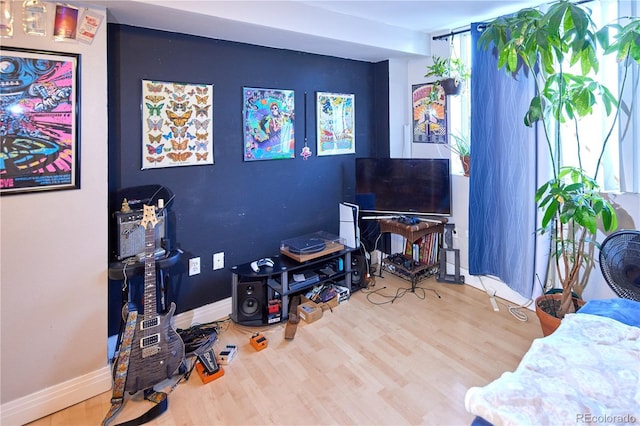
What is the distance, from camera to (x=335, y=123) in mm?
3371

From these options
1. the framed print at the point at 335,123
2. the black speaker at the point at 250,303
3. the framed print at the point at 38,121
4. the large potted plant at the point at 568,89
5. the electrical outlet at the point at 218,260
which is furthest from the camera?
the framed print at the point at 335,123

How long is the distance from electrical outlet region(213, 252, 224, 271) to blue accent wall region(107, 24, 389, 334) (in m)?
0.04

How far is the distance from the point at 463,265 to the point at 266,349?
1994 mm

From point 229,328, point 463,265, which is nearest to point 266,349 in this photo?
point 229,328

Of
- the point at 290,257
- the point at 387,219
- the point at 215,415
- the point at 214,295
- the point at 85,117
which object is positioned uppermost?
the point at 85,117

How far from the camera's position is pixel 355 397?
193 centimetres

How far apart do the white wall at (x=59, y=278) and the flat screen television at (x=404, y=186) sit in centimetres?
214

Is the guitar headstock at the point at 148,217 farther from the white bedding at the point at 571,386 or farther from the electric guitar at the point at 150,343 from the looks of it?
the white bedding at the point at 571,386

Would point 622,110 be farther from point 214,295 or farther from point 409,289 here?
point 214,295

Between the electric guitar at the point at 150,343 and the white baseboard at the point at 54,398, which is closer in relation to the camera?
the white baseboard at the point at 54,398

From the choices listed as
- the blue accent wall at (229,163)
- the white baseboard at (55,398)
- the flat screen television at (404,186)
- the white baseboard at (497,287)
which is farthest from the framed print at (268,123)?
the white baseboard at (497,287)

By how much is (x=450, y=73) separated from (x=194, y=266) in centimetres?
262

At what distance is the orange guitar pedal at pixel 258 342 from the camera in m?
2.36

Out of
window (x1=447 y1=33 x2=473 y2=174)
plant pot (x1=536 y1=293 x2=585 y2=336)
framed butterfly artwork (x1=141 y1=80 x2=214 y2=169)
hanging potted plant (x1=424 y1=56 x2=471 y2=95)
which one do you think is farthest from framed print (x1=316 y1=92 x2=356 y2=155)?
plant pot (x1=536 y1=293 x2=585 y2=336)
